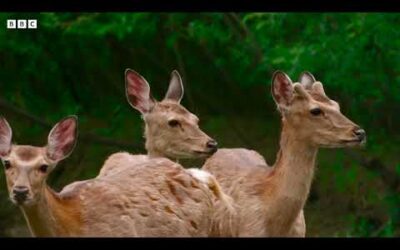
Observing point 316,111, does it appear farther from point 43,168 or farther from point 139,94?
point 43,168

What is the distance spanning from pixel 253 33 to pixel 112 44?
313 centimetres

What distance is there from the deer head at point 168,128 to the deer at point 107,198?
173 cm

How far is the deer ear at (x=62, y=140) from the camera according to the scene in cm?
994

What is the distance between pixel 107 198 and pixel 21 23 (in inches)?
432

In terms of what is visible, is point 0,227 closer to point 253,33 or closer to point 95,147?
point 95,147

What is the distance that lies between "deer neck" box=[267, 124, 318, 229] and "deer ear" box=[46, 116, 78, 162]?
1929mm

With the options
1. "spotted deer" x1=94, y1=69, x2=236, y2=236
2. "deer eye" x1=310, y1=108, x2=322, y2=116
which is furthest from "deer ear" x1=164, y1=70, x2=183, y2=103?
"deer eye" x1=310, y1=108, x2=322, y2=116

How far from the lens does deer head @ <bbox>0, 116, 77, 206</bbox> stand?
31.0 feet

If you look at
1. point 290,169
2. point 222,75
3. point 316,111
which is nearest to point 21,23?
point 222,75

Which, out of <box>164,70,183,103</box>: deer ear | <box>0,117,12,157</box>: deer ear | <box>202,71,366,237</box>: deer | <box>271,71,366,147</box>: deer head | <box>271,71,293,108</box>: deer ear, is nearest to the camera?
<box>0,117,12,157</box>: deer ear

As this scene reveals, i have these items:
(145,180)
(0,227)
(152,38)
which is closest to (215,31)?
(152,38)

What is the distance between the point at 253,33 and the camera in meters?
19.8

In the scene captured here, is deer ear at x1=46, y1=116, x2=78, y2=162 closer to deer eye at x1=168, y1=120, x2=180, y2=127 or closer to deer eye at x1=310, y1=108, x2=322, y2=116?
deer eye at x1=310, y1=108, x2=322, y2=116

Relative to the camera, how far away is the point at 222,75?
860 inches
